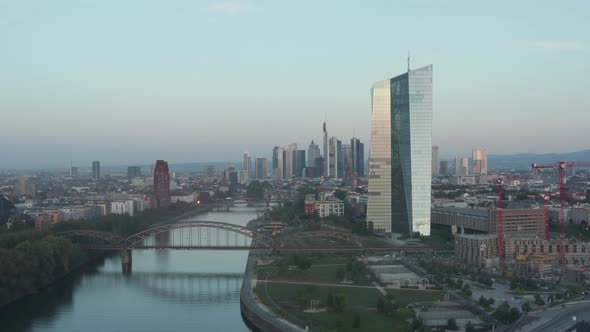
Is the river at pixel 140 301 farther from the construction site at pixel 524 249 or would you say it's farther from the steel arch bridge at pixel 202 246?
the construction site at pixel 524 249

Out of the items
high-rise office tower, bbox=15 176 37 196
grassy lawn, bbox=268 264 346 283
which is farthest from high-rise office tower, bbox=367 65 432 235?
high-rise office tower, bbox=15 176 37 196

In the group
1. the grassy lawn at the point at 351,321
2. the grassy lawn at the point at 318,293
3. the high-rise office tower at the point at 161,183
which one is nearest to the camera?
the grassy lawn at the point at 351,321

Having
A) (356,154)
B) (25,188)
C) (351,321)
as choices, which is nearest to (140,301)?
(351,321)

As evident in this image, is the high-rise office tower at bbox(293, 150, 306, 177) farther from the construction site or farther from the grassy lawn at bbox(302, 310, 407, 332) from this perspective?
the grassy lawn at bbox(302, 310, 407, 332)

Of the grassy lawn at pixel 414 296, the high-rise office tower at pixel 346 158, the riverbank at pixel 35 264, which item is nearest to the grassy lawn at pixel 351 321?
the grassy lawn at pixel 414 296

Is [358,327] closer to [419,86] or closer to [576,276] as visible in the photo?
[576,276]

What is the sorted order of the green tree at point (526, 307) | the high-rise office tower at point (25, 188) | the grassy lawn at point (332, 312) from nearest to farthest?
the grassy lawn at point (332, 312) < the green tree at point (526, 307) < the high-rise office tower at point (25, 188)

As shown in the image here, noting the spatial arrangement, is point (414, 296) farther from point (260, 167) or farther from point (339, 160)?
point (260, 167)
